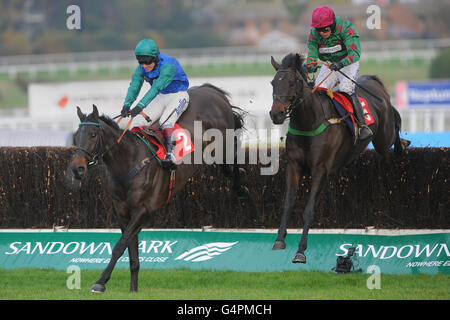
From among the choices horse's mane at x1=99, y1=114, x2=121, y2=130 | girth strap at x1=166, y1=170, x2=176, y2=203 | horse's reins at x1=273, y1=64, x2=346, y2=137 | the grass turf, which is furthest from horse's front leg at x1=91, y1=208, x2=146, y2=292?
horse's reins at x1=273, y1=64, x2=346, y2=137

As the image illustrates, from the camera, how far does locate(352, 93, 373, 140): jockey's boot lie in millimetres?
7715

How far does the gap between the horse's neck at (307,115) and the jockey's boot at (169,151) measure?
111cm

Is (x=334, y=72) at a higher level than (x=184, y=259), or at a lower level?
higher

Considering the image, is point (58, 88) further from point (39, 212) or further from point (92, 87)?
point (39, 212)

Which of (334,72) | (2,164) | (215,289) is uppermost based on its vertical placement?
(334,72)

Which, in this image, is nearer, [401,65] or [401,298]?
[401,298]

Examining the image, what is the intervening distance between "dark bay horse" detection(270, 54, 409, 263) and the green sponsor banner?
948mm

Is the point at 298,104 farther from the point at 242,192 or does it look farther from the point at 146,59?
the point at 242,192

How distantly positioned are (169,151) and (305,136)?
4.09 feet

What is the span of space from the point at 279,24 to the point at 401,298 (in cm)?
5555

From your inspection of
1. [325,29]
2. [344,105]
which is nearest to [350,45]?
[325,29]

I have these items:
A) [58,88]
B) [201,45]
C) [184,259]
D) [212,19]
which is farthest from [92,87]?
[212,19]

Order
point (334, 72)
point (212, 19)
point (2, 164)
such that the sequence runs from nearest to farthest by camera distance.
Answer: point (334, 72) → point (2, 164) → point (212, 19)

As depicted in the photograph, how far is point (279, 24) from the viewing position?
60.9 meters
